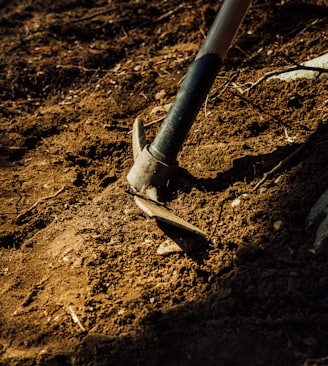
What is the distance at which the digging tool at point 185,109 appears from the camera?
2.28m

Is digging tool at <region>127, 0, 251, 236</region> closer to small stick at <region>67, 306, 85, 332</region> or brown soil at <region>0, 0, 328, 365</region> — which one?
brown soil at <region>0, 0, 328, 365</region>

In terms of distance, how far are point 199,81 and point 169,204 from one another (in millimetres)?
552

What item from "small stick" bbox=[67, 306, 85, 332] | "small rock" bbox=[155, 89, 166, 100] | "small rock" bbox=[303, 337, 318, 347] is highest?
"small rock" bbox=[155, 89, 166, 100]

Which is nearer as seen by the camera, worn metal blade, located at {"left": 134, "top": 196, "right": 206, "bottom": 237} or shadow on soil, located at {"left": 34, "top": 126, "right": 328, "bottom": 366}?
shadow on soil, located at {"left": 34, "top": 126, "right": 328, "bottom": 366}

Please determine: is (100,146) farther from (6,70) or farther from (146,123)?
(6,70)

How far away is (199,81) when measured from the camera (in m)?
2.28

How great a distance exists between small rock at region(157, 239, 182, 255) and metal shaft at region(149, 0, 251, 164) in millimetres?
387

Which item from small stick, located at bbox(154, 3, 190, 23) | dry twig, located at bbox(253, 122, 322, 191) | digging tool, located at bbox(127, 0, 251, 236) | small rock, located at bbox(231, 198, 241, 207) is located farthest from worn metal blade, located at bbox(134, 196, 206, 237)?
small stick, located at bbox(154, 3, 190, 23)

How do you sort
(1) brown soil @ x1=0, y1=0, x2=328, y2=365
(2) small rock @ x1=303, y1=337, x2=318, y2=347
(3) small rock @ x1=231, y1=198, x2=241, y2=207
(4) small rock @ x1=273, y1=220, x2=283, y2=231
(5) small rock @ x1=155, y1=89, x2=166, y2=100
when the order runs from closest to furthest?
(2) small rock @ x1=303, y1=337, x2=318, y2=347 < (1) brown soil @ x1=0, y1=0, x2=328, y2=365 < (4) small rock @ x1=273, y1=220, x2=283, y2=231 < (3) small rock @ x1=231, y1=198, x2=241, y2=207 < (5) small rock @ x1=155, y1=89, x2=166, y2=100

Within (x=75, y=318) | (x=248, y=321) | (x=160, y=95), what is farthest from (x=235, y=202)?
(x=160, y=95)

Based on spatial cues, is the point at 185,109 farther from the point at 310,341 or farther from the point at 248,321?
the point at 310,341

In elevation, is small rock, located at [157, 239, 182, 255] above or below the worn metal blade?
below

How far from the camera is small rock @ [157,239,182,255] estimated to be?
6.81ft

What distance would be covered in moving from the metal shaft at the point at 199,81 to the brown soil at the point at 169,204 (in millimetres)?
183
